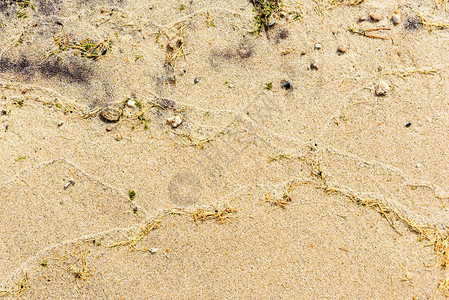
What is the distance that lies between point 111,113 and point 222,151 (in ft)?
3.83

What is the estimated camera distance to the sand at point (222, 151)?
2822 millimetres

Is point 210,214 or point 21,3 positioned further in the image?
point 21,3

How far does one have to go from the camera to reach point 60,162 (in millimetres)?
2926

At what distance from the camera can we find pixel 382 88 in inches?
114

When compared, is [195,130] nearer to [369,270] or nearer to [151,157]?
[151,157]

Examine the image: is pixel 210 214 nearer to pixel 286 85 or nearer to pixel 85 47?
pixel 286 85

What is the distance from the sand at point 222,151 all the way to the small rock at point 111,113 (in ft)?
0.21

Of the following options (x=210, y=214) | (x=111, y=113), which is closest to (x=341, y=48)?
(x=210, y=214)

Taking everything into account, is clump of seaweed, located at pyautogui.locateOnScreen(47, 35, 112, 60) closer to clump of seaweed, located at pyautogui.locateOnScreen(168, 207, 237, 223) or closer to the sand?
the sand

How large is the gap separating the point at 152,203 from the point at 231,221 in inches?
31.2

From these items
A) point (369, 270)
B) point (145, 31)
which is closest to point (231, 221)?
point (369, 270)

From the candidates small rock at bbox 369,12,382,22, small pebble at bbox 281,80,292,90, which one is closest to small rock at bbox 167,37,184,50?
small pebble at bbox 281,80,292,90

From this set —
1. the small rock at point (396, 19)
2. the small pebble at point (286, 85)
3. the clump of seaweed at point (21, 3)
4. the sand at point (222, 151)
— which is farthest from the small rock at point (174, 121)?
the small rock at point (396, 19)

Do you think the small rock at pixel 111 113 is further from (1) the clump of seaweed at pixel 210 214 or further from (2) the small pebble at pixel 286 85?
(2) the small pebble at pixel 286 85
